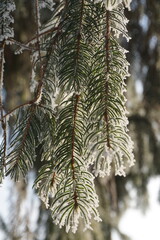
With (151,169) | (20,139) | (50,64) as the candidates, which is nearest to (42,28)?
(50,64)

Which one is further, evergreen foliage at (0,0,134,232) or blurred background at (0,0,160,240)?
Result: blurred background at (0,0,160,240)

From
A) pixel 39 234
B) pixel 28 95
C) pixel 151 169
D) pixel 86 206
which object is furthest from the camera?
pixel 151 169

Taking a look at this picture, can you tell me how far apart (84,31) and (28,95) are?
5.58 feet

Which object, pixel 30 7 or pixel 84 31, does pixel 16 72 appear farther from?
pixel 84 31

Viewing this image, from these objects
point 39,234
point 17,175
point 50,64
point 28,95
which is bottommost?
point 39,234

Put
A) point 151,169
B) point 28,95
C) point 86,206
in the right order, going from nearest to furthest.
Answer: point 86,206
point 28,95
point 151,169

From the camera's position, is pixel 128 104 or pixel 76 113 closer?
pixel 76 113

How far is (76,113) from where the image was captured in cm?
65

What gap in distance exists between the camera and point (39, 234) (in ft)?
6.59

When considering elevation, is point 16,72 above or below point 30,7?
below

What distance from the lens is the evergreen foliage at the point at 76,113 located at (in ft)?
2.01

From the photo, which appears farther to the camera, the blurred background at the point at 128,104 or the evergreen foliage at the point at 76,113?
the blurred background at the point at 128,104

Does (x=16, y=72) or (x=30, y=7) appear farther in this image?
(x=16, y=72)

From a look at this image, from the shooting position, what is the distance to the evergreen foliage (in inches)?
24.1
